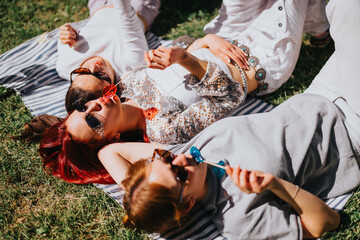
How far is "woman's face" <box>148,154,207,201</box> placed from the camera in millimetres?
2195

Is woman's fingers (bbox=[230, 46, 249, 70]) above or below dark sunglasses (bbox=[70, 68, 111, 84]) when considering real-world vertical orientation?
above

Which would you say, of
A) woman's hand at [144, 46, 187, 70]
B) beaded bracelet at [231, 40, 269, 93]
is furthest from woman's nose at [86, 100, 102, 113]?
beaded bracelet at [231, 40, 269, 93]

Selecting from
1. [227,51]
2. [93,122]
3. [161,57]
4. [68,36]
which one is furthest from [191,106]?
[68,36]

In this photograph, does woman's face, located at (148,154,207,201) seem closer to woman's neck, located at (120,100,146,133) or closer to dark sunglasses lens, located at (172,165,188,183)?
dark sunglasses lens, located at (172,165,188,183)

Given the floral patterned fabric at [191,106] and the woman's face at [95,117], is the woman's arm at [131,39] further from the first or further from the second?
the woman's face at [95,117]

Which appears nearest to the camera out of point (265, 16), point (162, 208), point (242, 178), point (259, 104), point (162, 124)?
point (242, 178)

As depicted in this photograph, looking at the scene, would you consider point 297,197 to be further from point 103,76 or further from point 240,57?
point 103,76

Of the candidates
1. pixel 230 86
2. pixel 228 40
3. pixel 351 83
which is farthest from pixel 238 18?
pixel 351 83

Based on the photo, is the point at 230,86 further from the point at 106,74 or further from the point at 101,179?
the point at 101,179

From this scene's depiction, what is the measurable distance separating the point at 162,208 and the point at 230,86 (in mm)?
1523

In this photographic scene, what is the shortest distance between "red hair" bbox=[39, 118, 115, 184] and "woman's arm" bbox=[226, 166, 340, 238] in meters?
1.56

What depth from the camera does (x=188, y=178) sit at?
227cm

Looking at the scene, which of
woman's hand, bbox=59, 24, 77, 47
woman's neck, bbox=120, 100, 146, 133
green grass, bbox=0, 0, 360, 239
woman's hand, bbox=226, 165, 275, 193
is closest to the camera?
woman's hand, bbox=226, 165, 275, 193

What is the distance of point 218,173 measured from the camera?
8.34 ft
